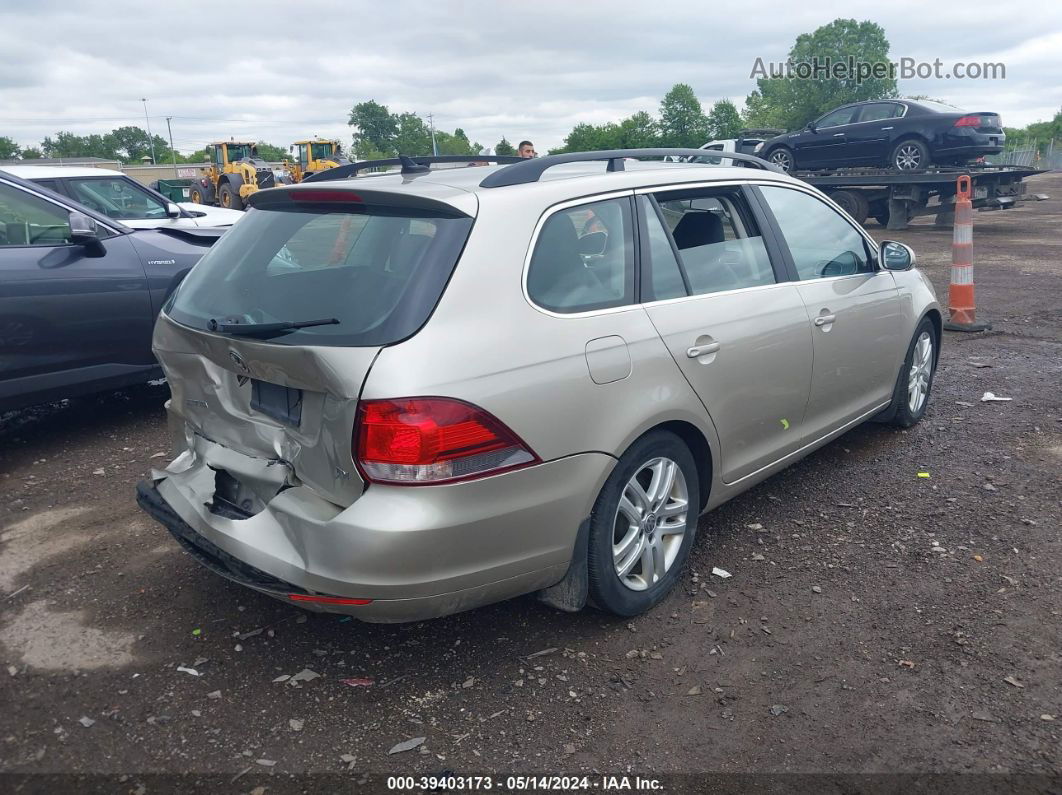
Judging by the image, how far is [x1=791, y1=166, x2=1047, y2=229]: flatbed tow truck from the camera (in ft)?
55.3

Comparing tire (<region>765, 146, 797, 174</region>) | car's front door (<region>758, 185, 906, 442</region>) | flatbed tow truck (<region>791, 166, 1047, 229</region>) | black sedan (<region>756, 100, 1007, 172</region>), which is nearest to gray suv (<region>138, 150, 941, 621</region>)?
car's front door (<region>758, 185, 906, 442</region>)

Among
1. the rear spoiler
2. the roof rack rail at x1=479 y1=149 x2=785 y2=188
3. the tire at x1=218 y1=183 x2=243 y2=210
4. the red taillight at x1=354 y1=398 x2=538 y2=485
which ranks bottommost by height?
the red taillight at x1=354 y1=398 x2=538 y2=485

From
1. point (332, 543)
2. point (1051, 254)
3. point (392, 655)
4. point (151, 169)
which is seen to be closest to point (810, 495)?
point (392, 655)

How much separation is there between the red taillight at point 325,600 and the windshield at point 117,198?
273 inches

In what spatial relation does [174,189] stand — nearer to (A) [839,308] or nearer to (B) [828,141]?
(B) [828,141]

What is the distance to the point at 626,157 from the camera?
3.76m

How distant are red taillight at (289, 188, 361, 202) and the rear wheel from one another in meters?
18.3

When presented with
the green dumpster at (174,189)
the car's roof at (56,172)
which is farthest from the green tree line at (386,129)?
the car's roof at (56,172)

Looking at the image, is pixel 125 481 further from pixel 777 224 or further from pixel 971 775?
pixel 971 775

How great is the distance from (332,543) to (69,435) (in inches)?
156

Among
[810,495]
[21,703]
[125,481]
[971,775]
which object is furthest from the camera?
[125,481]

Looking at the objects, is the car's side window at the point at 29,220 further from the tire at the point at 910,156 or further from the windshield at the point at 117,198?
the tire at the point at 910,156

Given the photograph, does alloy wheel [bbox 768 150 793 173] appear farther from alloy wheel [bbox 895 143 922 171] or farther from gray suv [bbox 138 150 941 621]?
gray suv [bbox 138 150 941 621]

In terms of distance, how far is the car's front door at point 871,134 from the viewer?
18.0 m
